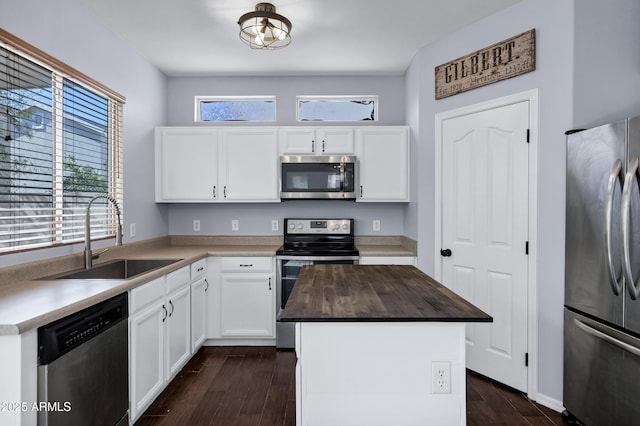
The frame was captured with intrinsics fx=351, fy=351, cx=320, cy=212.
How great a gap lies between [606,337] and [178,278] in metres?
2.65

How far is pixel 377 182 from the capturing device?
3.48m

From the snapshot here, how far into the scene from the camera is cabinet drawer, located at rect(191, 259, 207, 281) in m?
2.89

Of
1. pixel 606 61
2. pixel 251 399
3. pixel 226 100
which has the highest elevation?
pixel 226 100

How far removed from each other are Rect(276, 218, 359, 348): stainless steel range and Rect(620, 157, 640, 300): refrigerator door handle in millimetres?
1909

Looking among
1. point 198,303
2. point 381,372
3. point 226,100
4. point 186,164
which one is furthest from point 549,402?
point 226,100

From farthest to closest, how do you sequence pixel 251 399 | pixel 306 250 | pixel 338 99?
pixel 338 99, pixel 306 250, pixel 251 399

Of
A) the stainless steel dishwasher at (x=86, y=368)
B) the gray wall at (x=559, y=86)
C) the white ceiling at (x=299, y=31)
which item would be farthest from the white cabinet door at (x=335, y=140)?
the stainless steel dishwasher at (x=86, y=368)

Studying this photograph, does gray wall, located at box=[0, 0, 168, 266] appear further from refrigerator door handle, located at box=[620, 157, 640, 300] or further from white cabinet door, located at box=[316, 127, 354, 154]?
refrigerator door handle, located at box=[620, 157, 640, 300]

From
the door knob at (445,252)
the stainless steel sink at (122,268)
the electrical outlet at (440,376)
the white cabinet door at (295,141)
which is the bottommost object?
the electrical outlet at (440,376)

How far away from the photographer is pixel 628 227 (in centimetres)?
168

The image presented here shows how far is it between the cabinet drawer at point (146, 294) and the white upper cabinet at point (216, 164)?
4.47 feet

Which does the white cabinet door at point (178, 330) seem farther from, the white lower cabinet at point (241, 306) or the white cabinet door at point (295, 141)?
the white cabinet door at point (295, 141)

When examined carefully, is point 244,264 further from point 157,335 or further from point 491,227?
point 491,227

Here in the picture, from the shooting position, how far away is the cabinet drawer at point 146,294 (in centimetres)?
197
